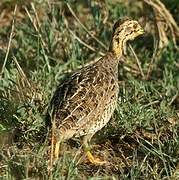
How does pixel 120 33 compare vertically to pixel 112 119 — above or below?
above

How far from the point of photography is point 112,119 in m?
6.44

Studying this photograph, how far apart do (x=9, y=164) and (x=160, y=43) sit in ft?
11.1

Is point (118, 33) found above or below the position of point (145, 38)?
above

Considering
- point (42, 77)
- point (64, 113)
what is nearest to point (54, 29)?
point (42, 77)

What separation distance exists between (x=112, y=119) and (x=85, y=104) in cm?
81

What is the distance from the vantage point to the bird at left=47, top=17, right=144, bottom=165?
5453 mm

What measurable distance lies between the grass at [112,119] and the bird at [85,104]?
0.52ft

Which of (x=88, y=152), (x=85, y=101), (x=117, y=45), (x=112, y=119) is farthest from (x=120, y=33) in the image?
(x=88, y=152)

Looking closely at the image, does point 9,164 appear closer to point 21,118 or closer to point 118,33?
point 21,118

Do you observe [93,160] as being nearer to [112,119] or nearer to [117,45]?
[112,119]

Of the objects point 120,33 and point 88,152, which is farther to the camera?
point 120,33

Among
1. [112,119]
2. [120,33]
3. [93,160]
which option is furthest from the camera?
[120,33]

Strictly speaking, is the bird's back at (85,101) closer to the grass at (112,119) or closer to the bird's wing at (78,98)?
the bird's wing at (78,98)

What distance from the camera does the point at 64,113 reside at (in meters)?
5.49
